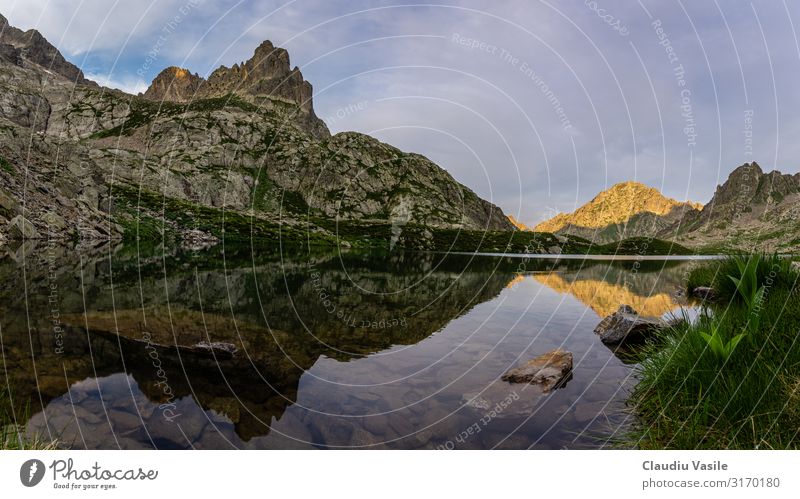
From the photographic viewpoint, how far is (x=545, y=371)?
13422 millimetres

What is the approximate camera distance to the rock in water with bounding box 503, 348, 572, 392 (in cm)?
1281

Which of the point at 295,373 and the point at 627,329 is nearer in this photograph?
the point at 295,373

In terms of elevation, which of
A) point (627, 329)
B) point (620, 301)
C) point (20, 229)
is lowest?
point (627, 329)

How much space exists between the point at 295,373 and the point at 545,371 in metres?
8.69

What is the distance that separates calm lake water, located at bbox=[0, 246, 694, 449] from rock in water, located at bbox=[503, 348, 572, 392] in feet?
1.22

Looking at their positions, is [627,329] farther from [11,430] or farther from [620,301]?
[11,430]

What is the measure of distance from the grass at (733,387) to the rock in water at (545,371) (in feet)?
11.6

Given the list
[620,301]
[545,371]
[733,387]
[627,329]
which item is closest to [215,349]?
[545,371]

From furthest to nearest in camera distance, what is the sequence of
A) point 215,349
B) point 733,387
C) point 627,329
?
point 627,329, point 215,349, point 733,387

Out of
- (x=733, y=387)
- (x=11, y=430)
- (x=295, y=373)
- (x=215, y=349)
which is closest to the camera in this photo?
(x=733, y=387)

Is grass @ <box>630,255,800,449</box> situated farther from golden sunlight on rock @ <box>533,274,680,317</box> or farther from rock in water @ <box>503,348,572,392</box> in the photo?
golden sunlight on rock @ <box>533,274,680,317</box>

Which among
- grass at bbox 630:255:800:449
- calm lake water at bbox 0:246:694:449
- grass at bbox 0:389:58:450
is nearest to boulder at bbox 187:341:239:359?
calm lake water at bbox 0:246:694:449
